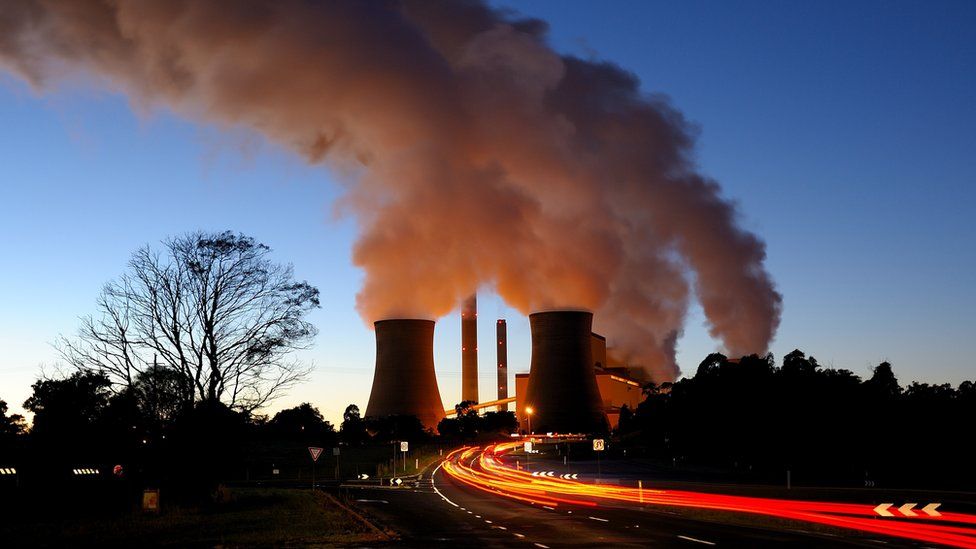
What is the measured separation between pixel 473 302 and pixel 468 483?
398ft

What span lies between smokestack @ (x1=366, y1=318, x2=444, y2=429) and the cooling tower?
32.8 feet

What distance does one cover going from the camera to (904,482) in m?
47.5

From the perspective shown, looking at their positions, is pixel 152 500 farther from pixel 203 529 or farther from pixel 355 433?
pixel 355 433

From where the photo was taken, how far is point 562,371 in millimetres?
86500

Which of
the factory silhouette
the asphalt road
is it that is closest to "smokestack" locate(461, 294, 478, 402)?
→ the factory silhouette

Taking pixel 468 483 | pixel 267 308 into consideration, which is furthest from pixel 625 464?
pixel 267 308

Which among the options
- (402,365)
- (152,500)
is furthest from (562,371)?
(152,500)

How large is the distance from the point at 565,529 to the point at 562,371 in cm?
6466

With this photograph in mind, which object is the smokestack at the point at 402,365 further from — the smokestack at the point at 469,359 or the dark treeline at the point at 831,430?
the smokestack at the point at 469,359

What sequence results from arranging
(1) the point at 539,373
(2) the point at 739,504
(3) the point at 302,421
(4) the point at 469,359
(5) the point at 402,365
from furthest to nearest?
A: (4) the point at 469,359 < (3) the point at 302,421 < (1) the point at 539,373 < (5) the point at 402,365 < (2) the point at 739,504

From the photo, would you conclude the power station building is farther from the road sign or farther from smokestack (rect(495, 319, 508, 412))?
the road sign

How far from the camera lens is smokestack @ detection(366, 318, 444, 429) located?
85125 millimetres

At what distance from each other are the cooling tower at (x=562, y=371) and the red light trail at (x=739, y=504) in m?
29.4

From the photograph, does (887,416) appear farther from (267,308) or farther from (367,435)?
(367,435)
